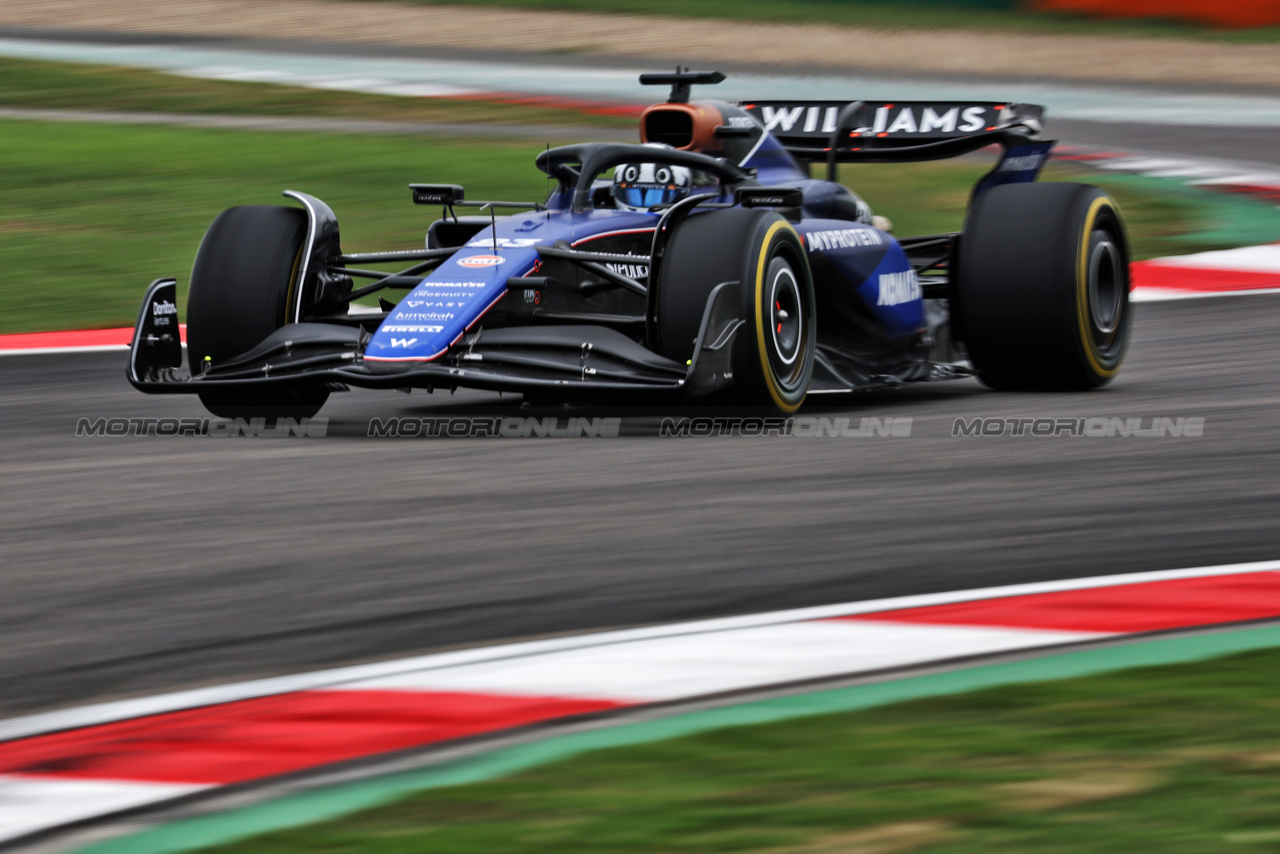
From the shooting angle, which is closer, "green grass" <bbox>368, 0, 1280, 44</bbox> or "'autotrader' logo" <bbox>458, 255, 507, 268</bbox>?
"'autotrader' logo" <bbox>458, 255, 507, 268</bbox>

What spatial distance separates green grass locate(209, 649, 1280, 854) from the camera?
284cm

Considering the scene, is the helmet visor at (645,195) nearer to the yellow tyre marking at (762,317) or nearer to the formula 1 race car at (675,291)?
the formula 1 race car at (675,291)

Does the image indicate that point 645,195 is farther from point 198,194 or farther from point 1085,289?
point 198,194

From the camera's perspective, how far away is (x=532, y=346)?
6.91 metres

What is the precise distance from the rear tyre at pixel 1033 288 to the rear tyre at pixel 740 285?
116 cm

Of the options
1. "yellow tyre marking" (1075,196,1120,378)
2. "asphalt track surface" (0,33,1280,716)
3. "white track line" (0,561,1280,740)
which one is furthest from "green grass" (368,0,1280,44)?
"white track line" (0,561,1280,740)

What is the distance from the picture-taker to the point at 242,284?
7.57 m

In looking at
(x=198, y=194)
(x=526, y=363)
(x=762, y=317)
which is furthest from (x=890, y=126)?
(x=198, y=194)

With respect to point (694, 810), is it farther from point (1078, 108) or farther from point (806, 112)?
point (1078, 108)

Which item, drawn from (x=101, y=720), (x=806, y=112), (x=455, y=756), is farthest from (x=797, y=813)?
(x=806, y=112)

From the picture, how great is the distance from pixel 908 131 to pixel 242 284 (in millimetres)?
3363

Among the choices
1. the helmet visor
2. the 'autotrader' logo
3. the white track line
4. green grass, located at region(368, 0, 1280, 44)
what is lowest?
the white track line

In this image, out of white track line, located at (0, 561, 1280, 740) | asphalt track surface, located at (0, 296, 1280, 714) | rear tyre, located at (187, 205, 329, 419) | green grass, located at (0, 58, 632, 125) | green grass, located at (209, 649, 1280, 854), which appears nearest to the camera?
green grass, located at (209, 649, 1280, 854)

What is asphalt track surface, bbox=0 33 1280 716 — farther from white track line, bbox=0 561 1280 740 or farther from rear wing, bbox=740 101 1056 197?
rear wing, bbox=740 101 1056 197
